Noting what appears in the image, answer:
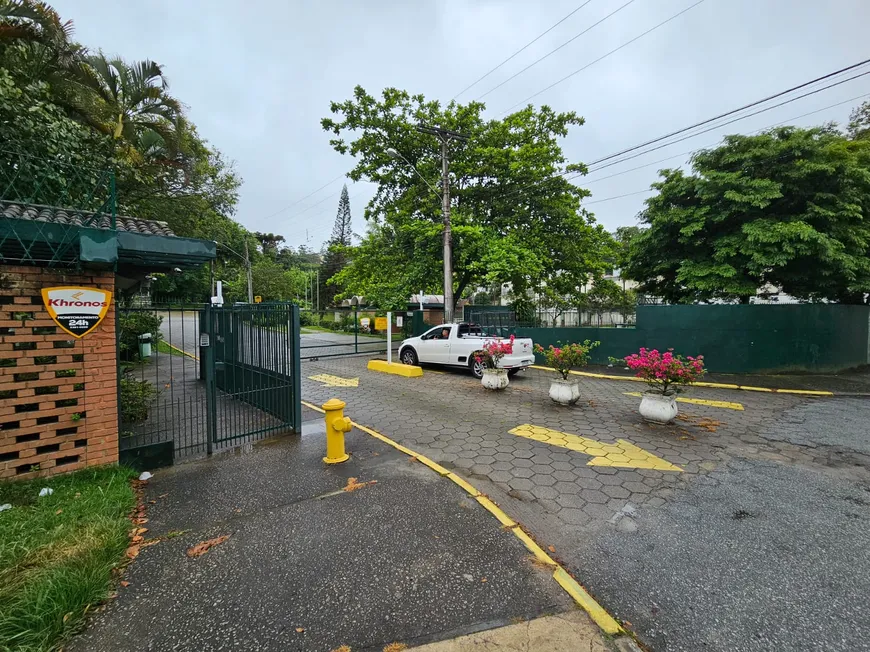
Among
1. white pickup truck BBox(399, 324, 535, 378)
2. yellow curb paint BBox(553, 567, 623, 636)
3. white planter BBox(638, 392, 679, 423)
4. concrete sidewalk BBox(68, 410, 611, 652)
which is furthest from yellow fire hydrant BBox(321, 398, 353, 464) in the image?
white pickup truck BBox(399, 324, 535, 378)

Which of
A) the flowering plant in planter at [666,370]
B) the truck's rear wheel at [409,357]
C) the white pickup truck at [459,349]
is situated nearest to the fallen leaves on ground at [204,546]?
the flowering plant in planter at [666,370]

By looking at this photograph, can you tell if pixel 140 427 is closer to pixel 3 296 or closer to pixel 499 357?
pixel 3 296

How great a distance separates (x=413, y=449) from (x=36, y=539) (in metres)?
3.49

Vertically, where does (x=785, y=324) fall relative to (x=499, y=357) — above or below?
above

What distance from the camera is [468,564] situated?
107 inches

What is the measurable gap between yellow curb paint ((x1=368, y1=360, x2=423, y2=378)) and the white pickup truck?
Answer: 2.91ft

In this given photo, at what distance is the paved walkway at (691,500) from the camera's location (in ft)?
7.67

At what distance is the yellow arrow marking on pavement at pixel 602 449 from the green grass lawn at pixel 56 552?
4.58 m

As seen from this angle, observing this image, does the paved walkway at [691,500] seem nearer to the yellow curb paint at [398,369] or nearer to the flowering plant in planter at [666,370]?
the flowering plant in planter at [666,370]

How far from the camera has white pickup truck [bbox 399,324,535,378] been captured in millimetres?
9781

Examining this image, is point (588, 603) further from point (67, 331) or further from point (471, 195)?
point (471, 195)

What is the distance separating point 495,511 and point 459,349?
24.6 ft

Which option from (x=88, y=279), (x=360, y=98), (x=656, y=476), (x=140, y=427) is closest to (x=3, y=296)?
(x=88, y=279)

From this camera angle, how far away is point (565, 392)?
724 centimetres
